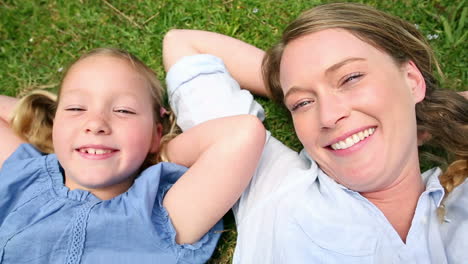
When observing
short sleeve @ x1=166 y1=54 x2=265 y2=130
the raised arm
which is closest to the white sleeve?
short sleeve @ x1=166 y1=54 x2=265 y2=130

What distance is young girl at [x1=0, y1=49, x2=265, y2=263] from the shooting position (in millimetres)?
2354

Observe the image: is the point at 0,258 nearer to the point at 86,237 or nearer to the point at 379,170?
the point at 86,237

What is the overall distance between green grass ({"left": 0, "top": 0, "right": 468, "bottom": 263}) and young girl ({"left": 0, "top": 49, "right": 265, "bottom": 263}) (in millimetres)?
838

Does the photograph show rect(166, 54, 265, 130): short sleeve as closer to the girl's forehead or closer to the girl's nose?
the girl's forehead

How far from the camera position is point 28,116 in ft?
9.53

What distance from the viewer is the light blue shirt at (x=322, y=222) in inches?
83.3

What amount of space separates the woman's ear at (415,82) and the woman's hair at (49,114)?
164 centimetres

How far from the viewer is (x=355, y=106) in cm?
204

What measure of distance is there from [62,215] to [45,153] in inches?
28.4

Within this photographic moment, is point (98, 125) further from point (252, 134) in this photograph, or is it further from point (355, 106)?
point (355, 106)

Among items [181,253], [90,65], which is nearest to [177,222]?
[181,253]

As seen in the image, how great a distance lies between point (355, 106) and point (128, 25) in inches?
90.5

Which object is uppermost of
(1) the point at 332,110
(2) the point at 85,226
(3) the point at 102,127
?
(1) the point at 332,110

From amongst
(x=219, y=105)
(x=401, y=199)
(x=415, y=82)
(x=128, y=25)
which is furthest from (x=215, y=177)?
(x=128, y=25)
